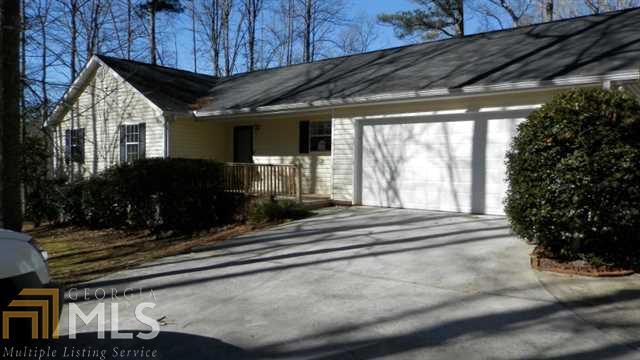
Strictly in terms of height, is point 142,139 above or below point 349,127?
below

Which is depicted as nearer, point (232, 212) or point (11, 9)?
point (11, 9)

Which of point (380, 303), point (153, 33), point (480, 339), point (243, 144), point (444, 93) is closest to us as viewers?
point (480, 339)

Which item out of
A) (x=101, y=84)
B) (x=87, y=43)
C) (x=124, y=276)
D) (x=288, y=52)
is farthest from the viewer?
(x=288, y=52)

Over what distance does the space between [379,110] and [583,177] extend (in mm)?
7024

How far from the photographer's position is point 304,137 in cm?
1608

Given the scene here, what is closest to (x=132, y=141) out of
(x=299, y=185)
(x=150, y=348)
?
(x=299, y=185)

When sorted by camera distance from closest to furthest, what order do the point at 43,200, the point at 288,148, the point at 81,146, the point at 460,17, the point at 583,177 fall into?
1. the point at 583,177
2. the point at 288,148
3. the point at 43,200
4. the point at 81,146
5. the point at 460,17

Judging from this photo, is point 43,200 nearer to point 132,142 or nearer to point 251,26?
point 132,142

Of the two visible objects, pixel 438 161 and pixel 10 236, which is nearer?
pixel 10 236

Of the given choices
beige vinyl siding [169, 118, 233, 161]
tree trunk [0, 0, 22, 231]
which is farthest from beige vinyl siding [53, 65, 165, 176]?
tree trunk [0, 0, 22, 231]

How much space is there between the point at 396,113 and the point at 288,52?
2425 centimetres

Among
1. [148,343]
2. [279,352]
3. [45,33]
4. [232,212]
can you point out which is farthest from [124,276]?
[45,33]

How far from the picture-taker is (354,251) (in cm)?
843

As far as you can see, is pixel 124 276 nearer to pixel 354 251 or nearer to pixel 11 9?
pixel 354 251
